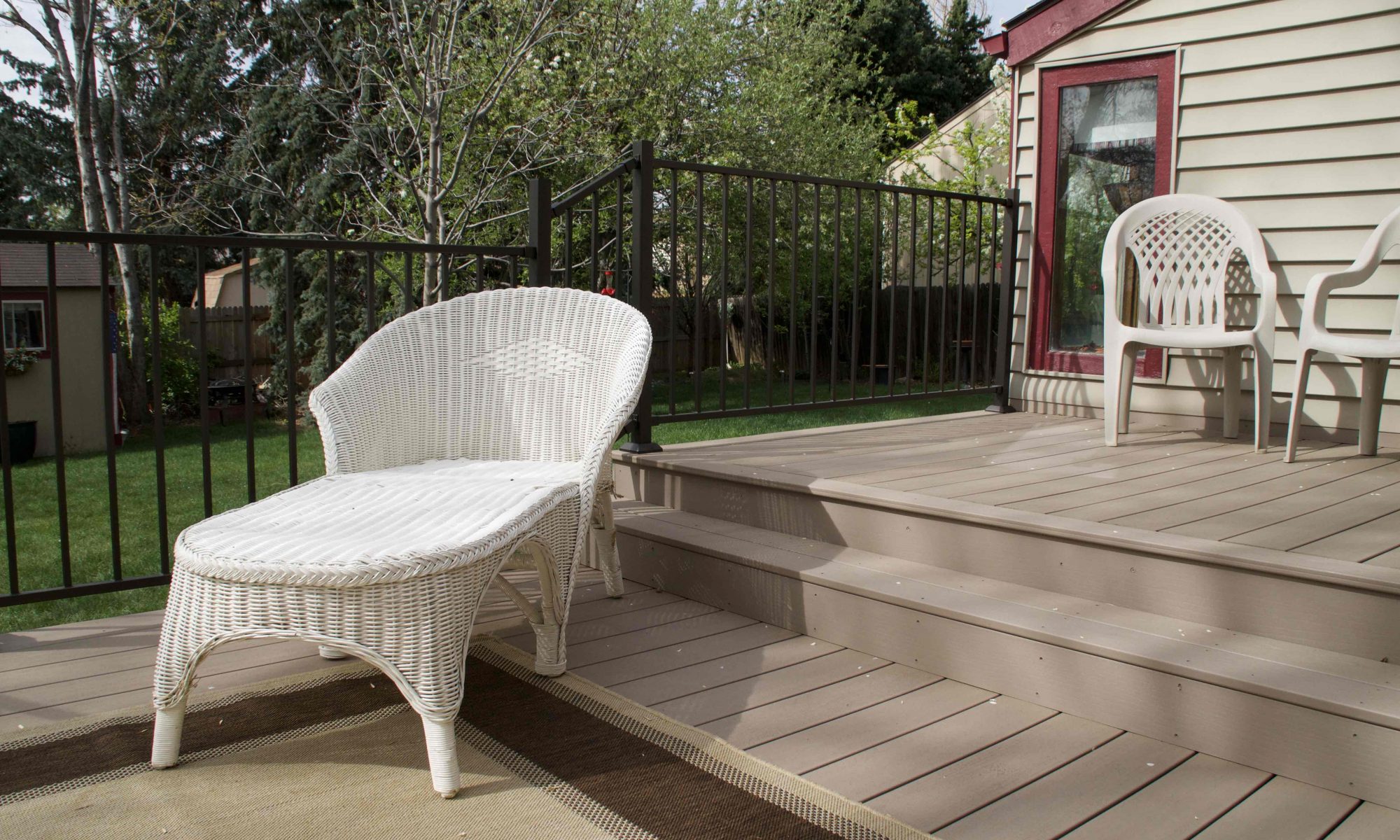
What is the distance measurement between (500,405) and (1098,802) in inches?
66.4

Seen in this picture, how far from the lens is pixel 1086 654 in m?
1.86

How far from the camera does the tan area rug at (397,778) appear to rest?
1.53 metres

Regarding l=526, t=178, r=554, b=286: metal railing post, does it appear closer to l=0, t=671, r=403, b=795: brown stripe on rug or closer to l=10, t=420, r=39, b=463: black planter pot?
l=0, t=671, r=403, b=795: brown stripe on rug

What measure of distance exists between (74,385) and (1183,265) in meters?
11.9

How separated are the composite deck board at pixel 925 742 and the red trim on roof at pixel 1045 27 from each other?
2.97 metres

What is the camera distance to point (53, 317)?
6.86 feet

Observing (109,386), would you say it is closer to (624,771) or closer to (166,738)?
(166,738)

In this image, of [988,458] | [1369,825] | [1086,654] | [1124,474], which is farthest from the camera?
[988,458]

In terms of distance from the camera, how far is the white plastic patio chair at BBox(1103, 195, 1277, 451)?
10.3ft

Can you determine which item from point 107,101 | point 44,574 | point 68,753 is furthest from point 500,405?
point 107,101

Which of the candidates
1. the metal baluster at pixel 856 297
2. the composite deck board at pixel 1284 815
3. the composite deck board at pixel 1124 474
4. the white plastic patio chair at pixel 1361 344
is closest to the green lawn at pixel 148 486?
the metal baluster at pixel 856 297

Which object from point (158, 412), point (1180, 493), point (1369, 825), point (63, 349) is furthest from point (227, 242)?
point (63, 349)

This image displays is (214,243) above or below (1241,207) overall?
below

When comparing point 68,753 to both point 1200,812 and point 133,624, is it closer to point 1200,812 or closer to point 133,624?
point 133,624
